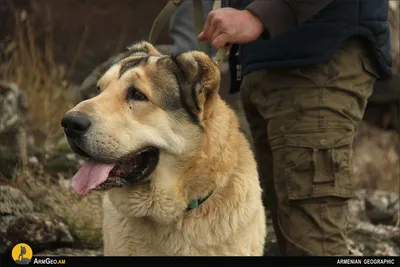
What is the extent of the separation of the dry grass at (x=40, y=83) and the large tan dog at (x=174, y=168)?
144cm

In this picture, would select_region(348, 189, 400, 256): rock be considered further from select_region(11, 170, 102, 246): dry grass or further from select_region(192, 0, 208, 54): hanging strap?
select_region(192, 0, 208, 54): hanging strap

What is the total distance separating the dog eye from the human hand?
42 cm

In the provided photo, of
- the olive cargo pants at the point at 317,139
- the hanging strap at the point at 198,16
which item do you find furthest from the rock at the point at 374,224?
the hanging strap at the point at 198,16

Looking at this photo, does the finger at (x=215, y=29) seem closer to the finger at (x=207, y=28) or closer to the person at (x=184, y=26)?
the finger at (x=207, y=28)

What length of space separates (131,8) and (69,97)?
792mm

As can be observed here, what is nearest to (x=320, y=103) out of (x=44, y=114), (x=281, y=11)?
(x=281, y=11)

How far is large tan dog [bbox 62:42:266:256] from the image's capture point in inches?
107

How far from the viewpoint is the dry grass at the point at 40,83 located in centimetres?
415

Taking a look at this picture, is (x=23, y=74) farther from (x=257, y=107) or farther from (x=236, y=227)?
(x=236, y=227)

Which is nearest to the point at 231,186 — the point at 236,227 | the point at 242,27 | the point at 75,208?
the point at 236,227

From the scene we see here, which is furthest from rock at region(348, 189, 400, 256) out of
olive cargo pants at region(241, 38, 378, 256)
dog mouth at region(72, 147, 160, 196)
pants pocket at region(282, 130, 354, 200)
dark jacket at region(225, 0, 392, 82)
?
dog mouth at region(72, 147, 160, 196)

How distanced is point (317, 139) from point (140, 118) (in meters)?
0.94

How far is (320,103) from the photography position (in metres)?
3.06

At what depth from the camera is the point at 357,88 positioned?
3.12 metres
